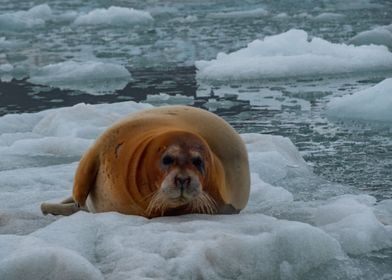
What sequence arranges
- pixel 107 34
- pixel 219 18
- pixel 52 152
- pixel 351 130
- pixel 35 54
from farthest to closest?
pixel 219 18, pixel 107 34, pixel 35 54, pixel 351 130, pixel 52 152

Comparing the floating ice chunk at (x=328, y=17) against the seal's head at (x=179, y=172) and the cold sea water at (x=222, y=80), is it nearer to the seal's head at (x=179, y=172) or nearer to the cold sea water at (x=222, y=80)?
the cold sea water at (x=222, y=80)

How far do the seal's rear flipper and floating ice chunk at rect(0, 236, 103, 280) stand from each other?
978 millimetres

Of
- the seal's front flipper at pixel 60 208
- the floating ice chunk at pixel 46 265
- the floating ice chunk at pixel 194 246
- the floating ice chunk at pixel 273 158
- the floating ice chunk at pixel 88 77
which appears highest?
the floating ice chunk at pixel 46 265

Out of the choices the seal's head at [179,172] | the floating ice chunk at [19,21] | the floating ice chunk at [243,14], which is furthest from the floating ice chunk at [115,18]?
the seal's head at [179,172]

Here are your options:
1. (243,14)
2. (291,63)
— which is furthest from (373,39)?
(243,14)

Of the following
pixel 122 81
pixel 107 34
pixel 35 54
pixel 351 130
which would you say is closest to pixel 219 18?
pixel 107 34

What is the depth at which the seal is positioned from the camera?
3.14 m

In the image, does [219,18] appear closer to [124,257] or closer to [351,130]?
[351,130]

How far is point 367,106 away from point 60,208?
3.33 metres

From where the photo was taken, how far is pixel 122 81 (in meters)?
9.23

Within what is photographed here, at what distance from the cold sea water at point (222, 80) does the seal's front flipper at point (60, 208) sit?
100 centimetres

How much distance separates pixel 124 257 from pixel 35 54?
30.0ft

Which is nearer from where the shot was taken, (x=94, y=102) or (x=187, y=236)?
(x=187, y=236)

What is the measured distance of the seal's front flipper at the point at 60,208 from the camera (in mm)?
3652
